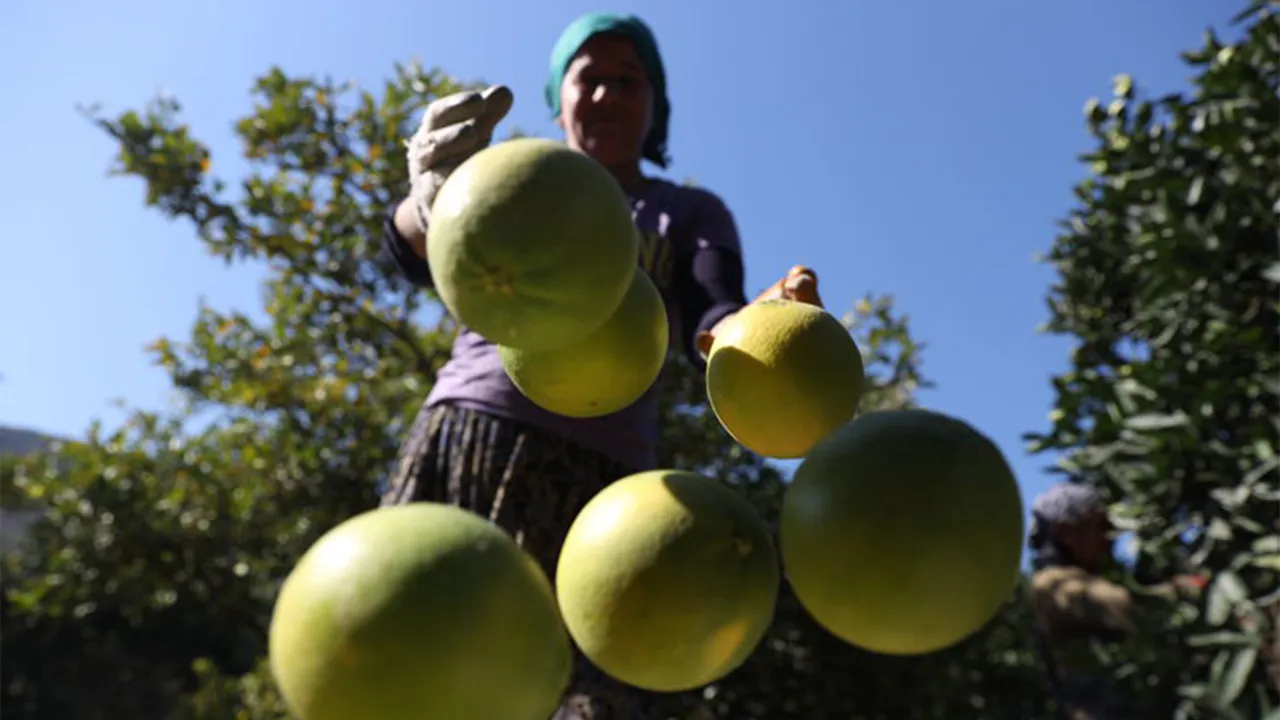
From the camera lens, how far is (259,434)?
246 inches

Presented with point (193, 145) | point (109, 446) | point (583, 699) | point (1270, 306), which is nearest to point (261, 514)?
Answer: point (109, 446)

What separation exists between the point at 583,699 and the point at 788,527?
A: 3.45 feet

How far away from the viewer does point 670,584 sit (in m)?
0.65

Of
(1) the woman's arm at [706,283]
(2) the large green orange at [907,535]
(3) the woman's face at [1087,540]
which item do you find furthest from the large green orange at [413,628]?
(3) the woman's face at [1087,540]

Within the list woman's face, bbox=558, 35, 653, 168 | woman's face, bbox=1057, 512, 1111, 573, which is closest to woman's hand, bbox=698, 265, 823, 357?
woman's face, bbox=558, 35, 653, 168

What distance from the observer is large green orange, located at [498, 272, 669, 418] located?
0.88 m

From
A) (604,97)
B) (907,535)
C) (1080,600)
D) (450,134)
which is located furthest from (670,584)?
(1080,600)

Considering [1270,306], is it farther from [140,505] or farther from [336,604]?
[140,505]

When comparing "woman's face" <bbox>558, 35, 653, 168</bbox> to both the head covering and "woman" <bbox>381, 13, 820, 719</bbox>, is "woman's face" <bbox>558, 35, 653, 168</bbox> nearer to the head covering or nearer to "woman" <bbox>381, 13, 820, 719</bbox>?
"woman" <bbox>381, 13, 820, 719</bbox>

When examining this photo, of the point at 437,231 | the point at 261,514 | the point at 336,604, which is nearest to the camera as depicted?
the point at 336,604

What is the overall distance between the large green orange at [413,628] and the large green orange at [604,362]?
0.30m

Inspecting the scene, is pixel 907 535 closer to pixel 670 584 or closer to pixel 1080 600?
pixel 670 584

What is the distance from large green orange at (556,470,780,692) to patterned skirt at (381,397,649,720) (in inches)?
41.5

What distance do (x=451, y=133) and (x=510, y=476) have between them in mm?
849
